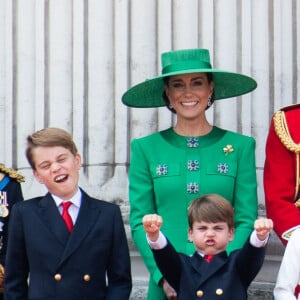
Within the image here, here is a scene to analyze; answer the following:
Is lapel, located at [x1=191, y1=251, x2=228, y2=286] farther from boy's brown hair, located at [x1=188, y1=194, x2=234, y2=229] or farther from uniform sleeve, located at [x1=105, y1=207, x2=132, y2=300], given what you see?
uniform sleeve, located at [x1=105, y1=207, x2=132, y2=300]

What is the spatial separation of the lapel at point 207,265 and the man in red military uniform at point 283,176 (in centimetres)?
40

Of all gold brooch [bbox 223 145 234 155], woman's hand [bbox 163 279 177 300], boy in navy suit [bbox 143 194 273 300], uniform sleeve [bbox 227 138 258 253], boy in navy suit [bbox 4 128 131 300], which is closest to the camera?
boy in navy suit [bbox 143 194 273 300]

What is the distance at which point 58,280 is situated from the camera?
5.16 m

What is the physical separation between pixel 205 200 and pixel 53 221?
624mm

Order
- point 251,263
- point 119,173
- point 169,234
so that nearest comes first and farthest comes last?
point 251,263 → point 169,234 → point 119,173

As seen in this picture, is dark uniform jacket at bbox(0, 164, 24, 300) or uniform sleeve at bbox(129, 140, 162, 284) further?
dark uniform jacket at bbox(0, 164, 24, 300)

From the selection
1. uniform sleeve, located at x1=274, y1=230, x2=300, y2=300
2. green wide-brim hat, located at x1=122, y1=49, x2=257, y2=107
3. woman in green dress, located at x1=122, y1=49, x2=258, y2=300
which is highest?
green wide-brim hat, located at x1=122, y1=49, x2=257, y2=107

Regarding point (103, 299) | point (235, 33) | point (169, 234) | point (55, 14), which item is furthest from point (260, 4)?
point (103, 299)

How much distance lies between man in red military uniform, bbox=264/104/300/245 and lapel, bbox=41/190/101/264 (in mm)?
755

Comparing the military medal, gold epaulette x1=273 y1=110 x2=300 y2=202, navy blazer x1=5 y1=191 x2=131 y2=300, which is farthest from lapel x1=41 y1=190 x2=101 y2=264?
gold epaulette x1=273 y1=110 x2=300 y2=202

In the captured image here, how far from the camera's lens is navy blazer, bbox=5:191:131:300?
5172mm

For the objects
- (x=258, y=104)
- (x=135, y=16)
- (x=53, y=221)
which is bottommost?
(x=53, y=221)

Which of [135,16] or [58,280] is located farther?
[135,16]

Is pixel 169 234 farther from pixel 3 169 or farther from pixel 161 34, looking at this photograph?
pixel 161 34
